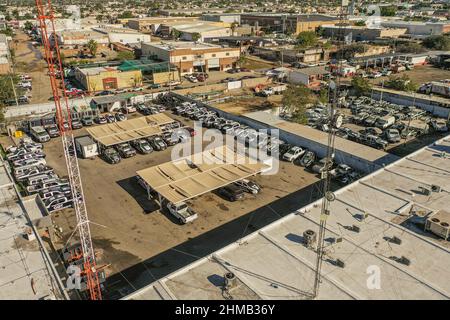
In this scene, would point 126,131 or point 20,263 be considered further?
point 126,131

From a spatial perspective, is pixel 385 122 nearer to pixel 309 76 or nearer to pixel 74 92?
pixel 309 76

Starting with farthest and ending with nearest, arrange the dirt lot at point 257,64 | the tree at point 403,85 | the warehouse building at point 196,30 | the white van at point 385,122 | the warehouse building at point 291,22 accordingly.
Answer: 1. the warehouse building at point 291,22
2. the warehouse building at point 196,30
3. the dirt lot at point 257,64
4. the tree at point 403,85
5. the white van at point 385,122

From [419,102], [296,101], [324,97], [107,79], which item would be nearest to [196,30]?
[107,79]

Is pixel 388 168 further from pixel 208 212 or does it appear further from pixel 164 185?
pixel 164 185

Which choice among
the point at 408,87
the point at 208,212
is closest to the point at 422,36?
the point at 408,87

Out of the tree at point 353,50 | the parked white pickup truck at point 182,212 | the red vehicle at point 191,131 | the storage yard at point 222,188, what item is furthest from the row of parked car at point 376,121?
the tree at point 353,50

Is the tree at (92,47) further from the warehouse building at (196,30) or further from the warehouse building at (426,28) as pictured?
the warehouse building at (426,28)
